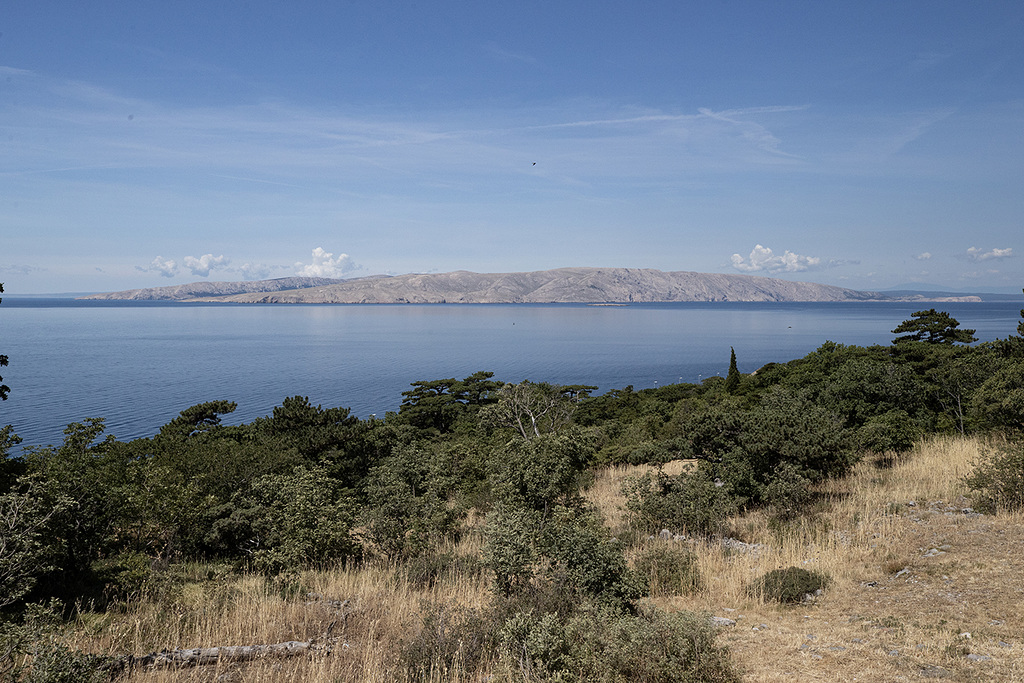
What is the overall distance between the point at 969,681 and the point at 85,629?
33.3 feet

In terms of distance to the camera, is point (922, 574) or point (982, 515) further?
point (982, 515)

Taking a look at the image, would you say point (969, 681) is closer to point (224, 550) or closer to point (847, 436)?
point (847, 436)

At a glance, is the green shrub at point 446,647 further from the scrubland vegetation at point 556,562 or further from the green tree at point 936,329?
the green tree at point 936,329

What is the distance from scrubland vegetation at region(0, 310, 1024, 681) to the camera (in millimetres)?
6055

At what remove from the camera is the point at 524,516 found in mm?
10094

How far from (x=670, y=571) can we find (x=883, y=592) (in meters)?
3.05

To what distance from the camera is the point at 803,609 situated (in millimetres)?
7832

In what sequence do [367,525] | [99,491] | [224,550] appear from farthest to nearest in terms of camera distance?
[224,550] → [367,525] → [99,491]

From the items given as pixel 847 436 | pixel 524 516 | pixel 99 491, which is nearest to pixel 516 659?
pixel 524 516

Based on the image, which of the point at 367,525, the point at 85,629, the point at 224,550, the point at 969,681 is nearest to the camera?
the point at 969,681

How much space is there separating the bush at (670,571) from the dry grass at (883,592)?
21 cm

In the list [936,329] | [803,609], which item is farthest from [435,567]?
[936,329]

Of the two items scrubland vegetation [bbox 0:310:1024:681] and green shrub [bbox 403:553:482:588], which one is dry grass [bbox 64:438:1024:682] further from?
green shrub [bbox 403:553:482:588]

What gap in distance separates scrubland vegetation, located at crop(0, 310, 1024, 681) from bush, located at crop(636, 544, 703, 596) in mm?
43
